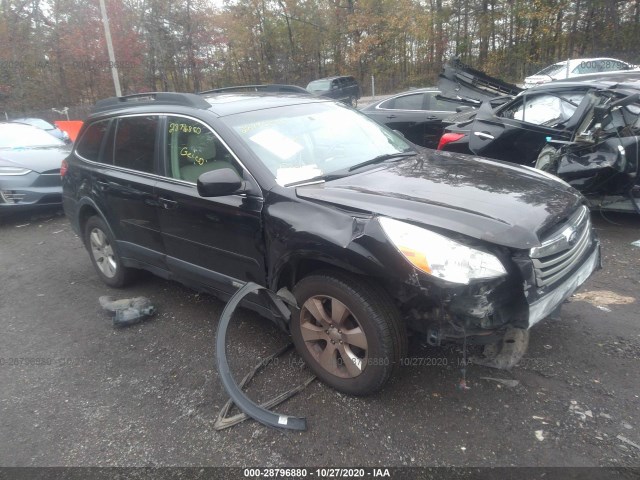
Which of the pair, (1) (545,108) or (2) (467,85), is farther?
(2) (467,85)

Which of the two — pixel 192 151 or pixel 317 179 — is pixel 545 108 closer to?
pixel 317 179

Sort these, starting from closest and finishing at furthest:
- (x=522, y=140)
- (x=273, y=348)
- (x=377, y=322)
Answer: (x=377, y=322), (x=273, y=348), (x=522, y=140)

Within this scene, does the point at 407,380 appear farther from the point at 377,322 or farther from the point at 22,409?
the point at 22,409

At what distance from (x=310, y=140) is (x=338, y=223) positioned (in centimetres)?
106

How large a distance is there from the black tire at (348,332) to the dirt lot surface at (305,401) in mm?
167

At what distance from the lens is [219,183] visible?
2840 millimetres

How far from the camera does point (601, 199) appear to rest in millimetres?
5160

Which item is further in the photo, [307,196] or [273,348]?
[273,348]

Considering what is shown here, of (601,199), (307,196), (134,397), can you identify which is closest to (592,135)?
(601,199)

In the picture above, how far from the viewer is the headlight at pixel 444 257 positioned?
2.28 m

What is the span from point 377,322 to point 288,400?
0.82m

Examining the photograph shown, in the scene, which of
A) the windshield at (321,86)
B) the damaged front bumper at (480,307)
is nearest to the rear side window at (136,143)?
the damaged front bumper at (480,307)

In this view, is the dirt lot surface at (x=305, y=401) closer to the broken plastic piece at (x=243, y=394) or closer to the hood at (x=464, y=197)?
the broken plastic piece at (x=243, y=394)

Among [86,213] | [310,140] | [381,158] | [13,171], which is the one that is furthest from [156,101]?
[13,171]
